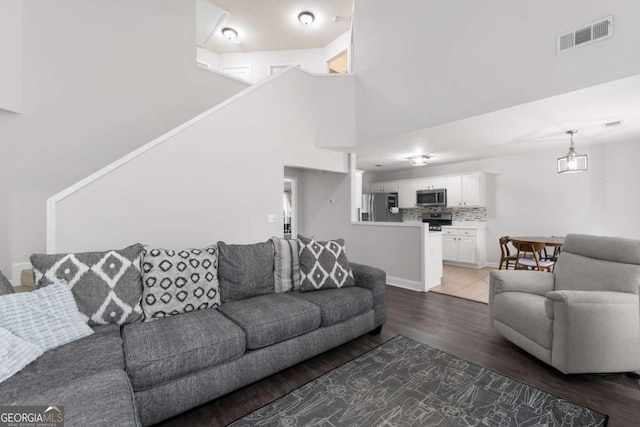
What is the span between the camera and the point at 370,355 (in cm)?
233

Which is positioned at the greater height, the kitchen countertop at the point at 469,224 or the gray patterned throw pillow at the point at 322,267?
the kitchen countertop at the point at 469,224

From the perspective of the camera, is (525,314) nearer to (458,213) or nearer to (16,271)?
(458,213)

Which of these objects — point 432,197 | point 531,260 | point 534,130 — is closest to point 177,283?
point 534,130

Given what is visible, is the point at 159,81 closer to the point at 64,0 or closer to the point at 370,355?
the point at 64,0

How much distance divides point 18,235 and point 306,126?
4151 millimetres

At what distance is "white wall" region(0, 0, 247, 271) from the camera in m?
3.39

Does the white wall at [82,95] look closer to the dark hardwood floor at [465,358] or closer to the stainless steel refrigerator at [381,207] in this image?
the dark hardwood floor at [465,358]

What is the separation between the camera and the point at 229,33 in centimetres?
638

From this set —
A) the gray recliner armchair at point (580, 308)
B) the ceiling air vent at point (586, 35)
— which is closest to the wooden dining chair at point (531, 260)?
the gray recliner armchair at point (580, 308)

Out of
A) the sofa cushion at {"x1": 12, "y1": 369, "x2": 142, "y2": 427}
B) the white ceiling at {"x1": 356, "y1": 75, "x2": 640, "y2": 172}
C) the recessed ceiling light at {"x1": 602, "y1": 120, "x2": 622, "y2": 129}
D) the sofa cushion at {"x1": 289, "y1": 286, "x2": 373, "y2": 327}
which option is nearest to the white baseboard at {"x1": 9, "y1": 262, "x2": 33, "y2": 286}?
the sofa cushion at {"x1": 12, "y1": 369, "x2": 142, "y2": 427}

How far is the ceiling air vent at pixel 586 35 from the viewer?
96.3 inches

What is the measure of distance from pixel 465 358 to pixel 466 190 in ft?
15.4

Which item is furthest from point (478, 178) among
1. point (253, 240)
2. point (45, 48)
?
point (45, 48)

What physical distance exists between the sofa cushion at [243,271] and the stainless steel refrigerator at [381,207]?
4.90 meters
